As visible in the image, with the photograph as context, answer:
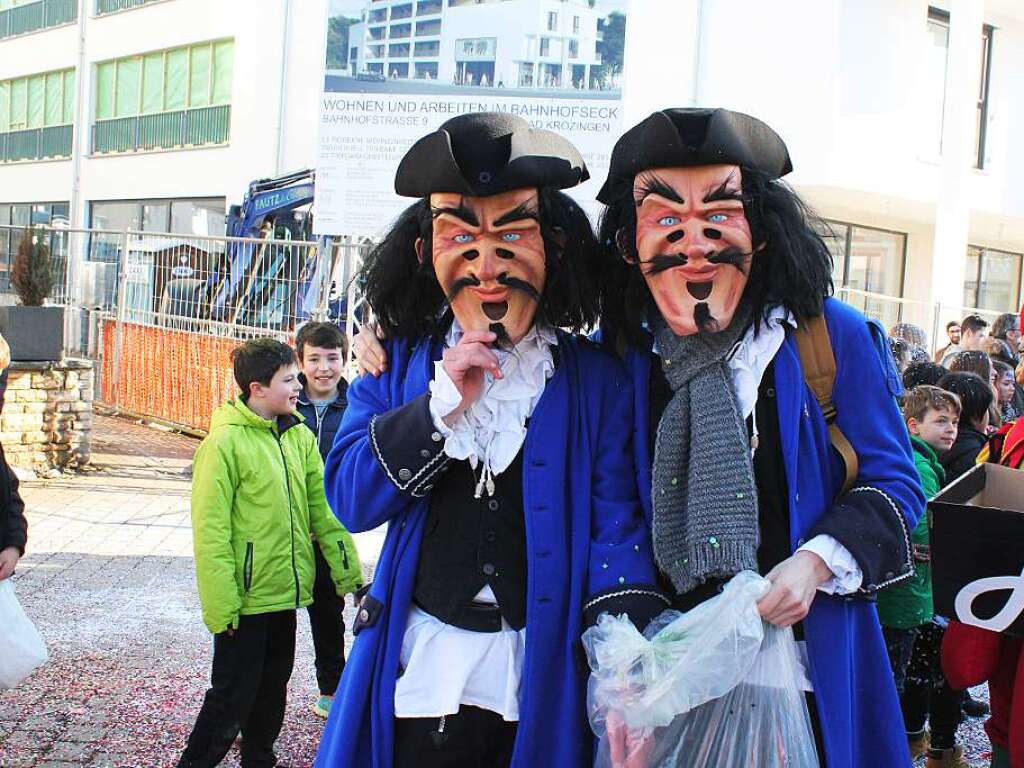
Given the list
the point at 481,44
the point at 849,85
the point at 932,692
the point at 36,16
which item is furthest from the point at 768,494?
the point at 36,16

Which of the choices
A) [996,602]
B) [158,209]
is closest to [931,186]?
[158,209]

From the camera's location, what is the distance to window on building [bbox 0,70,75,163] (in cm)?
2447

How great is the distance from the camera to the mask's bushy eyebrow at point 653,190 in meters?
2.26

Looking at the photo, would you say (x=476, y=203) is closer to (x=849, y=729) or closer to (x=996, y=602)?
(x=849, y=729)

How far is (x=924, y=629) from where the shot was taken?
445cm

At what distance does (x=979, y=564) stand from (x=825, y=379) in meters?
0.60

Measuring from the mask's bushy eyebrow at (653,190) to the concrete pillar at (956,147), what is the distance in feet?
44.8

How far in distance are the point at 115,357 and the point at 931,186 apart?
477 inches

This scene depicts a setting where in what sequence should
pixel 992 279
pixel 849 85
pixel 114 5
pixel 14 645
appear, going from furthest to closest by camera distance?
pixel 114 5, pixel 992 279, pixel 849 85, pixel 14 645

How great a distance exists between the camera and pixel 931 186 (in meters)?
17.0

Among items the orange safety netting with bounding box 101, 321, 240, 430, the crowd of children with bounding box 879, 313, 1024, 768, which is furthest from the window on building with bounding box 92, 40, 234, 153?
the crowd of children with bounding box 879, 313, 1024, 768

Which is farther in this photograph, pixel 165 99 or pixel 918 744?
pixel 165 99

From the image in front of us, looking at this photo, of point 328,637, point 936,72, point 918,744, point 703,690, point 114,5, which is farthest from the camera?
point 114,5

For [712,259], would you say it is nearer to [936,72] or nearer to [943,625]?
[943,625]
